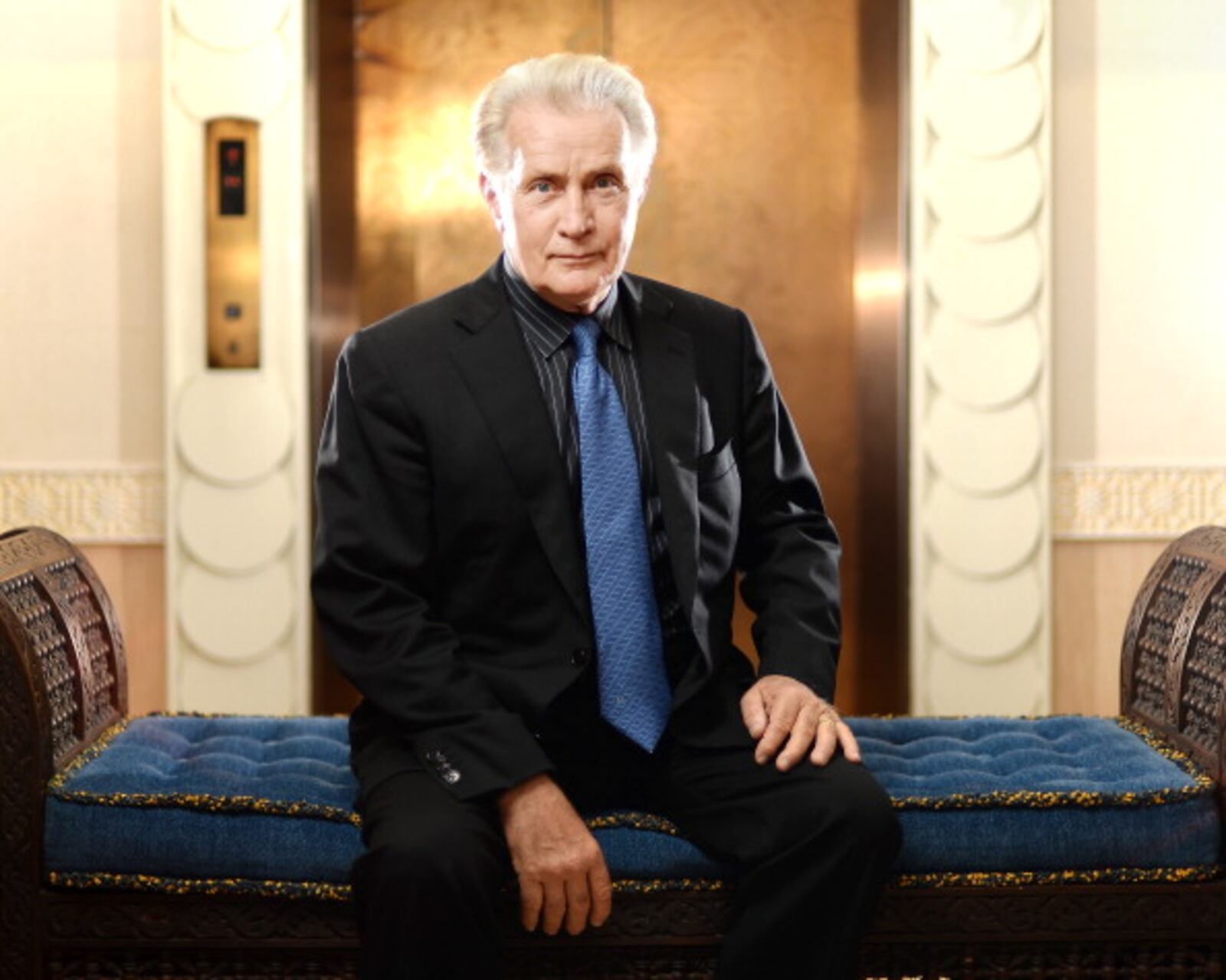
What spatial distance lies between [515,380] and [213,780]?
76 centimetres

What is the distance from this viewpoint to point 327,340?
4273 millimetres

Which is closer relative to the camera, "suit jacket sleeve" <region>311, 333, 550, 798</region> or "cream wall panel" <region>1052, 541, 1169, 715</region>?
"suit jacket sleeve" <region>311, 333, 550, 798</region>

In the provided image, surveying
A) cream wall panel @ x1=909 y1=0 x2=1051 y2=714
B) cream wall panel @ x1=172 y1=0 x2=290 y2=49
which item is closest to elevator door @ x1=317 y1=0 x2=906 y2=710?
cream wall panel @ x1=909 y1=0 x2=1051 y2=714

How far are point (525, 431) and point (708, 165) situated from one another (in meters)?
2.36

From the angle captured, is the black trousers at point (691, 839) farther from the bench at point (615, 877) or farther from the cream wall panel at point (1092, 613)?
the cream wall panel at point (1092, 613)

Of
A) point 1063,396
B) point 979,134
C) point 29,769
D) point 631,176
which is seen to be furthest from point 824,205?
point 29,769

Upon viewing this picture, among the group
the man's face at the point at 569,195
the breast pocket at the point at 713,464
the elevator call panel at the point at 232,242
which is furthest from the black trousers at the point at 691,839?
the elevator call panel at the point at 232,242

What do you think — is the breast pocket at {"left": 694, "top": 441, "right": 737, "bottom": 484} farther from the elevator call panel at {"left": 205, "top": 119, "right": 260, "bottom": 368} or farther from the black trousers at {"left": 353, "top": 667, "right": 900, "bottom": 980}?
the elevator call panel at {"left": 205, "top": 119, "right": 260, "bottom": 368}

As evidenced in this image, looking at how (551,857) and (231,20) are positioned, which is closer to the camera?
(551,857)

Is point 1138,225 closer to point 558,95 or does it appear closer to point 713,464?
point 713,464

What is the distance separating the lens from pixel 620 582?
2258mm

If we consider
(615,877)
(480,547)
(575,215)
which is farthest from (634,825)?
(575,215)

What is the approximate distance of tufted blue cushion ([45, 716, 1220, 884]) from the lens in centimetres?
218

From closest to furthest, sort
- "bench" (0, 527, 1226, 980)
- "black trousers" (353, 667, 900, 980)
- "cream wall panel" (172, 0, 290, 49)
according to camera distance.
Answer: "black trousers" (353, 667, 900, 980) → "bench" (0, 527, 1226, 980) → "cream wall panel" (172, 0, 290, 49)
